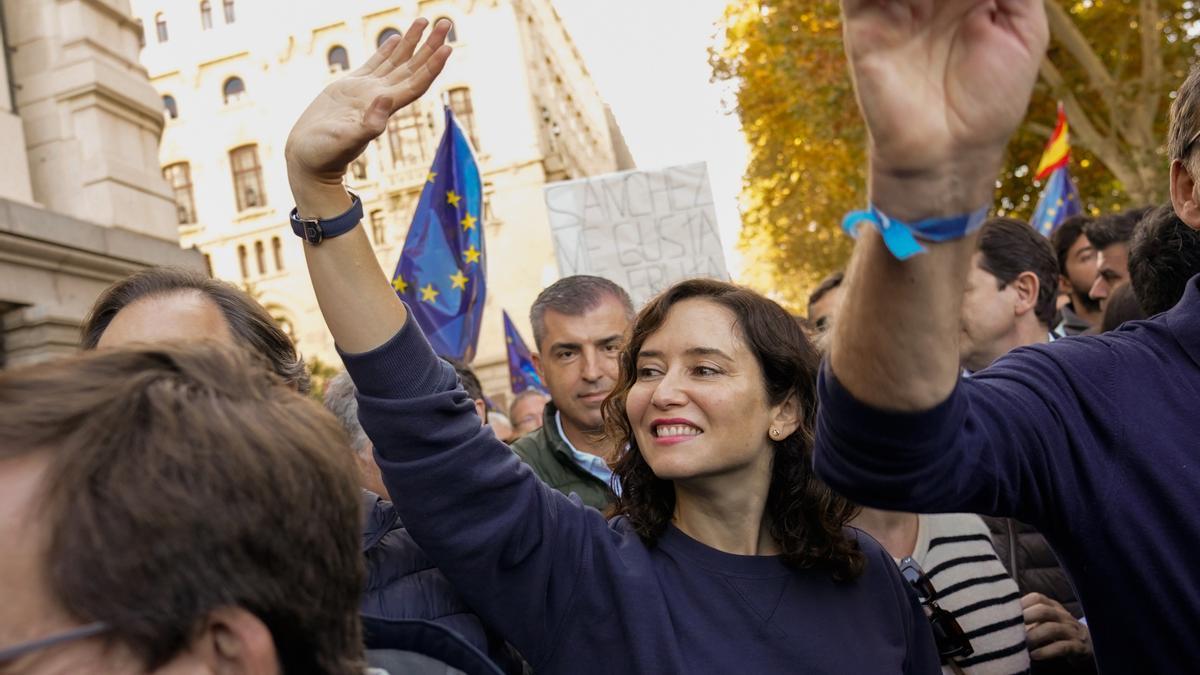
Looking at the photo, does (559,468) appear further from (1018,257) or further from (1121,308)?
(1121,308)

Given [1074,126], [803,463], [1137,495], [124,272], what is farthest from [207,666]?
[1074,126]

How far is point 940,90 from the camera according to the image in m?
1.34

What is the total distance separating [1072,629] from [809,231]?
870 inches

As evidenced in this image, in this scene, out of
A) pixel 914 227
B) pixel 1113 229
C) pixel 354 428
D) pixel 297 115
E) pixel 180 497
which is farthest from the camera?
pixel 297 115

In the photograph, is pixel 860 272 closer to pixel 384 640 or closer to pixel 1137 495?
pixel 1137 495

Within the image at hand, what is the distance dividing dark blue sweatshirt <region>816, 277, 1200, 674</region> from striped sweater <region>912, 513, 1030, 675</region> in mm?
889

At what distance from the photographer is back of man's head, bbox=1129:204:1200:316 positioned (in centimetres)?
263

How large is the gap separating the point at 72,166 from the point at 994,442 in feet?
29.2

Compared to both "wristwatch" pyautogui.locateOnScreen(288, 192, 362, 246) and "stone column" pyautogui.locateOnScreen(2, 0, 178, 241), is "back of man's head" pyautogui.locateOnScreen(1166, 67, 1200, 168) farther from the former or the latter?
"stone column" pyautogui.locateOnScreen(2, 0, 178, 241)

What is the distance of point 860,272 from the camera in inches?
55.0

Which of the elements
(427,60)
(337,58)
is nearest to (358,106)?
(427,60)

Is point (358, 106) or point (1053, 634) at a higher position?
point (358, 106)

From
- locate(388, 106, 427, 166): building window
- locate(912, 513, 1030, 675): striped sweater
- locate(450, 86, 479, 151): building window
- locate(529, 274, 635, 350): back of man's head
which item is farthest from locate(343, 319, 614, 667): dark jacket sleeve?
locate(388, 106, 427, 166): building window

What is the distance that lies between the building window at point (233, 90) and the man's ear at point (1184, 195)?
118ft
